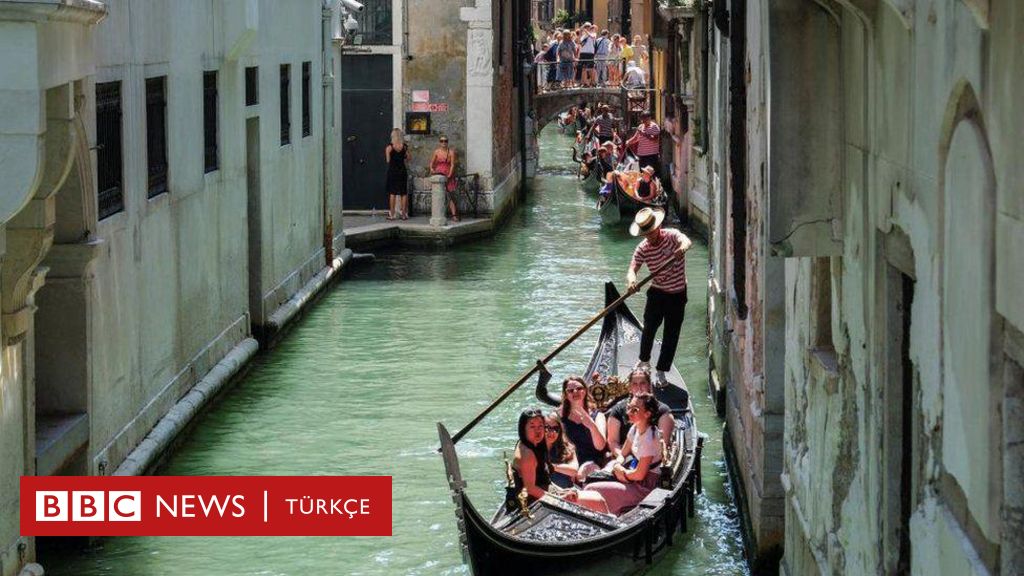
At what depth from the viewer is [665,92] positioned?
26.3m

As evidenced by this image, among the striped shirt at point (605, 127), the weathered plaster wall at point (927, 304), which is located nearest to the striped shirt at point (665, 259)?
the weathered plaster wall at point (927, 304)

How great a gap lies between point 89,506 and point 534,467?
6.44 ft

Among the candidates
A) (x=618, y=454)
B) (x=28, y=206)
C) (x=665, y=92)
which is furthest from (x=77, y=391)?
(x=665, y=92)

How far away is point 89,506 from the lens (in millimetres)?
8297

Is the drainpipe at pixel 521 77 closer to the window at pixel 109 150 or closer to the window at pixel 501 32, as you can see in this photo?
the window at pixel 501 32

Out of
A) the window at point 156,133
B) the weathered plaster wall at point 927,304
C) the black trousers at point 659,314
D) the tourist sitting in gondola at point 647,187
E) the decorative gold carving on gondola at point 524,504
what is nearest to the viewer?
the weathered plaster wall at point 927,304

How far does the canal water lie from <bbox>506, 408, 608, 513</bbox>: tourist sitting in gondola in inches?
18.5

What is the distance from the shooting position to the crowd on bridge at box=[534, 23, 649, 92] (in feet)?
100

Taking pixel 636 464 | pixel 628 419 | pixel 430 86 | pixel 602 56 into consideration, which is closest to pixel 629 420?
pixel 628 419

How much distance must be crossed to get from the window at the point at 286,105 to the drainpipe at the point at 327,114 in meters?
1.65

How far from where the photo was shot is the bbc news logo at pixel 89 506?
24.4ft

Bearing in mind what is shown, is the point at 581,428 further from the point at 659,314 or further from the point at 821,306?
the point at 821,306

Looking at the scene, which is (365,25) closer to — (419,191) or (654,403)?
(419,191)

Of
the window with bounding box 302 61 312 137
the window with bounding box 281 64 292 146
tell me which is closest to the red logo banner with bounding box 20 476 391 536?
the window with bounding box 281 64 292 146
